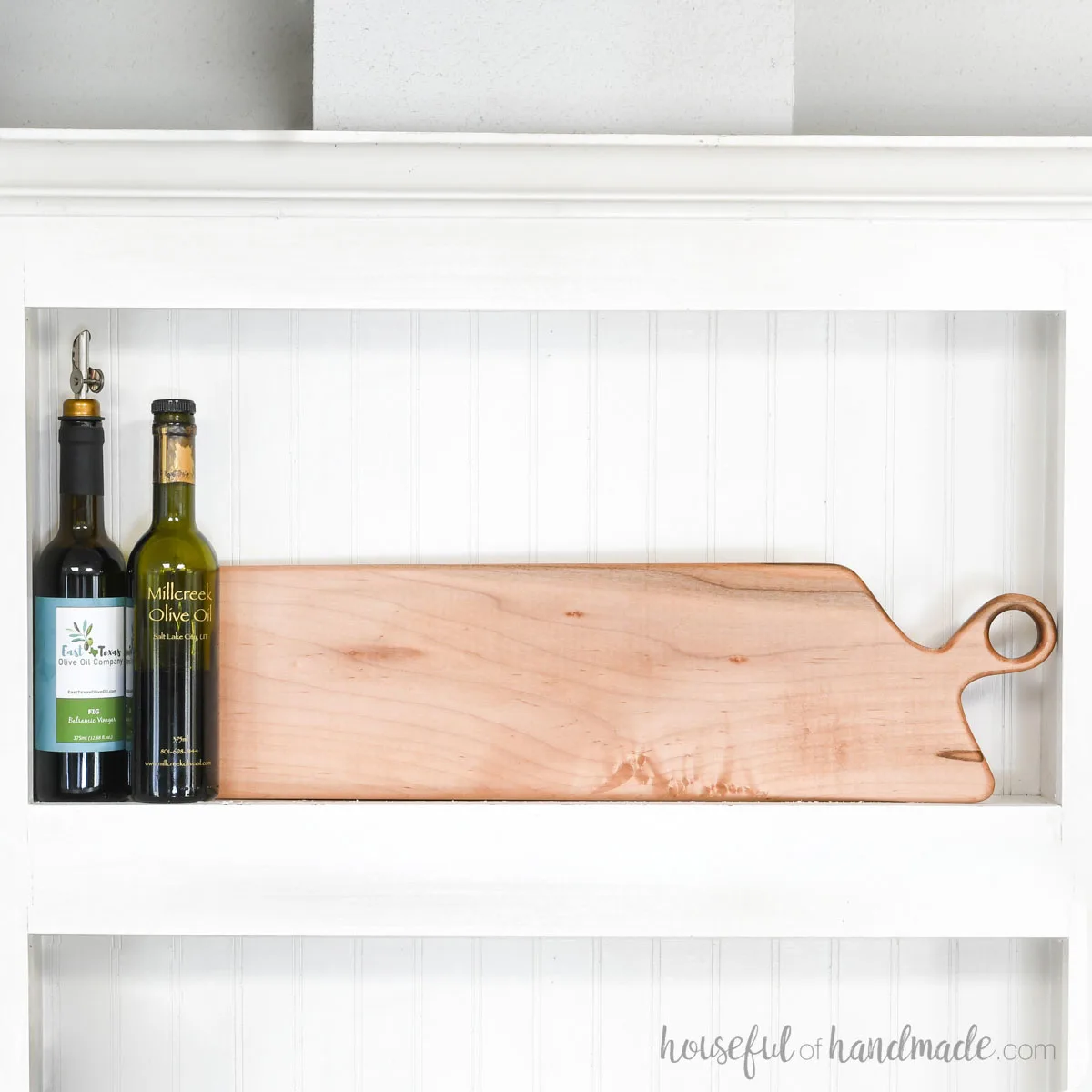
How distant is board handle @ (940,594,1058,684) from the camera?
910 millimetres

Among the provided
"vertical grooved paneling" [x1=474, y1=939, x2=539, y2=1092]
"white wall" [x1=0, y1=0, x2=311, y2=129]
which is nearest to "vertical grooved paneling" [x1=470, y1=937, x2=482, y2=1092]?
"vertical grooved paneling" [x1=474, y1=939, x2=539, y2=1092]

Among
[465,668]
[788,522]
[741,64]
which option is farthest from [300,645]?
[741,64]

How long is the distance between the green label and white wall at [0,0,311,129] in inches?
21.8

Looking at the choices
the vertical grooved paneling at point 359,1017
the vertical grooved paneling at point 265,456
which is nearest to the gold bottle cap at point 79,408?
the vertical grooved paneling at point 265,456

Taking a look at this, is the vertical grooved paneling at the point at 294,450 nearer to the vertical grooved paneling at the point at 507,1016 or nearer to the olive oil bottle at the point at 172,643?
the olive oil bottle at the point at 172,643

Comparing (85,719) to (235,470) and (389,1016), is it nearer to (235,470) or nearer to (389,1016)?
(235,470)

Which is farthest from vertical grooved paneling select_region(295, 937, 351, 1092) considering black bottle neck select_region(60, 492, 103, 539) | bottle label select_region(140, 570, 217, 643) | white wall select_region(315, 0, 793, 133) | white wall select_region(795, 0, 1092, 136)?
white wall select_region(795, 0, 1092, 136)

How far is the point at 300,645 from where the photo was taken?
3.04 feet

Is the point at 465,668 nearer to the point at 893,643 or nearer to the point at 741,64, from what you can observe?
the point at 893,643

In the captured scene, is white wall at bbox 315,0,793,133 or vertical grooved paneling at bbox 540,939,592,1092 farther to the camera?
→ vertical grooved paneling at bbox 540,939,592,1092

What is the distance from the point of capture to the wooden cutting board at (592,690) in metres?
0.92

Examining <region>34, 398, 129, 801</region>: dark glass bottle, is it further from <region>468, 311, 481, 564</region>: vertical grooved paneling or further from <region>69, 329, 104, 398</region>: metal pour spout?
<region>468, 311, 481, 564</region>: vertical grooved paneling

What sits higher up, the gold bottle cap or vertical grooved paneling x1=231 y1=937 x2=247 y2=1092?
the gold bottle cap

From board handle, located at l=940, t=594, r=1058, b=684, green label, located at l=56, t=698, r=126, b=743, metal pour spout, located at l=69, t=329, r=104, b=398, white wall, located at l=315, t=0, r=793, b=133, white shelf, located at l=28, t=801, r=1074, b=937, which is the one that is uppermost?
white wall, located at l=315, t=0, r=793, b=133
